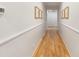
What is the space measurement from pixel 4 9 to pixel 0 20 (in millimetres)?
71

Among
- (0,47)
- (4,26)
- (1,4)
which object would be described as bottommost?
(0,47)

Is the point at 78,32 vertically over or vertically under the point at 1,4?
under

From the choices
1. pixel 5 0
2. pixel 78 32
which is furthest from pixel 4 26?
pixel 78 32

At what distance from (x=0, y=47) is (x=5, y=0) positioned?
0.29m

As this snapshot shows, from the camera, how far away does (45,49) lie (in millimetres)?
1634

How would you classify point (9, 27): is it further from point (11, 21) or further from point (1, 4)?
point (1, 4)

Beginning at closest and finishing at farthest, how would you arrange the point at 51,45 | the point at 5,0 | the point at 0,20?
1. the point at 0,20
2. the point at 5,0
3. the point at 51,45

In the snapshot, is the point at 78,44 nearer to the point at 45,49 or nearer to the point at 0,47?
the point at 45,49

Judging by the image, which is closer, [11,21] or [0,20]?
[0,20]

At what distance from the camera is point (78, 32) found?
4.65ft

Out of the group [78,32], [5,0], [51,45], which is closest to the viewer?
[5,0]

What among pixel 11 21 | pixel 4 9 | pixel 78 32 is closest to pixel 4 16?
pixel 4 9

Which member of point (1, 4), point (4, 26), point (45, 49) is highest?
point (1, 4)

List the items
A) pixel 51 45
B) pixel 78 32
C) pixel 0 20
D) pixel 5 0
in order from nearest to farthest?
1. pixel 0 20
2. pixel 5 0
3. pixel 78 32
4. pixel 51 45
